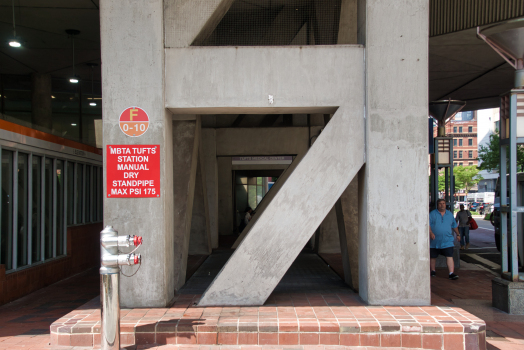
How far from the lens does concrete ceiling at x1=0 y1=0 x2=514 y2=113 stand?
984cm

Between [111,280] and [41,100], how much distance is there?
40.3ft

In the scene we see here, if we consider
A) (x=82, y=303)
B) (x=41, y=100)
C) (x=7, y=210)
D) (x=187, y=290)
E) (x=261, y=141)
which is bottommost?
(x=82, y=303)

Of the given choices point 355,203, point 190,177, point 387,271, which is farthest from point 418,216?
point 190,177

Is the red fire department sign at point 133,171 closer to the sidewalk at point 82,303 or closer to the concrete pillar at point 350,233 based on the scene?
the sidewalk at point 82,303

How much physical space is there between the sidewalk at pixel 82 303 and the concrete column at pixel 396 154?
2.35 feet

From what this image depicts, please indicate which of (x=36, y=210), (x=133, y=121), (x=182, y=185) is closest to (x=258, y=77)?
(x=133, y=121)

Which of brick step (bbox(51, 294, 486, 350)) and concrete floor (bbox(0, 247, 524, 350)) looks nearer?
brick step (bbox(51, 294, 486, 350))

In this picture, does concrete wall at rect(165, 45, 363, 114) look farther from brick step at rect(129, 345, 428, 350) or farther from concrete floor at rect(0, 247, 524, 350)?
concrete floor at rect(0, 247, 524, 350)

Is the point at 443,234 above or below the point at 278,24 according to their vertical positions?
below

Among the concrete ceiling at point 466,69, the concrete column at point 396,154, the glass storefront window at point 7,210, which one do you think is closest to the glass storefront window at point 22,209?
the glass storefront window at point 7,210

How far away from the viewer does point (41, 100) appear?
47.0ft

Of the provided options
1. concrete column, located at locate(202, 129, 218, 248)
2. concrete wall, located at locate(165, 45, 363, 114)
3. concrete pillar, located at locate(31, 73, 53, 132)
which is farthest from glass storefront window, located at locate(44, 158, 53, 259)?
concrete pillar, located at locate(31, 73, 53, 132)

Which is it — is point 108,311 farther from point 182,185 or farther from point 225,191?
point 225,191

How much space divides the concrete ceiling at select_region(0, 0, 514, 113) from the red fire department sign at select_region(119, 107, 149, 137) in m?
5.17
